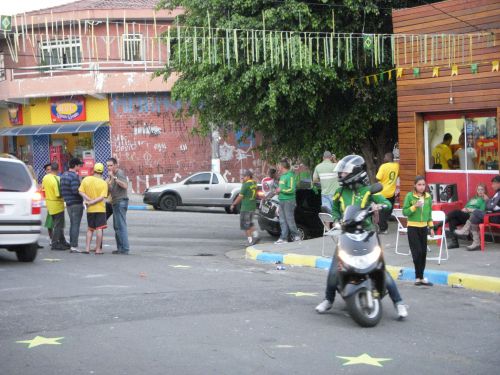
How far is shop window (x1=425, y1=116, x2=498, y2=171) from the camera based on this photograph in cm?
1459

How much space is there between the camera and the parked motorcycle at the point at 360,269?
8008mm

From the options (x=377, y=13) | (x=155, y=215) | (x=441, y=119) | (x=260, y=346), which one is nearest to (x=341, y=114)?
(x=377, y=13)

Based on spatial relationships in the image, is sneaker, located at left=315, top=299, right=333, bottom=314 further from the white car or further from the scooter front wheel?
the white car

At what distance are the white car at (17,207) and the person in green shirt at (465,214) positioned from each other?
23.6ft

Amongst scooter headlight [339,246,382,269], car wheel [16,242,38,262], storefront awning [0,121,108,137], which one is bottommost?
car wheel [16,242,38,262]

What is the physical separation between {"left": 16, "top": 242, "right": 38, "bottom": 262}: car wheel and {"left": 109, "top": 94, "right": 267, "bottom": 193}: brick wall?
771 inches

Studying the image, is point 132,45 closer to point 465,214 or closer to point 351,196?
point 465,214

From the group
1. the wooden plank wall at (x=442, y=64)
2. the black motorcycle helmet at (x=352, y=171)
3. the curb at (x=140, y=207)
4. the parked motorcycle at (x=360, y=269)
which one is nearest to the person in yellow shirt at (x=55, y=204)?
the wooden plank wall at (x=442, y=64)

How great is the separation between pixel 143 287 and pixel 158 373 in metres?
4.34

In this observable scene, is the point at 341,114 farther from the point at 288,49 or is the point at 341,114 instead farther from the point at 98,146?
the point at 98,146

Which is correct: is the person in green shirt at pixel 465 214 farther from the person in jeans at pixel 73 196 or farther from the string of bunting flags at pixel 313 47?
the person in jeans at pixel 73 196

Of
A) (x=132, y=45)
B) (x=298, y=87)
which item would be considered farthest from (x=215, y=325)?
(x=132, y=45)

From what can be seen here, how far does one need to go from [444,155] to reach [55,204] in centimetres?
777

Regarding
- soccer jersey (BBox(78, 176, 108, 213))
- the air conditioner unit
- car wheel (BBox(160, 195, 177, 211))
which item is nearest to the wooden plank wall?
the air conditioner unit
